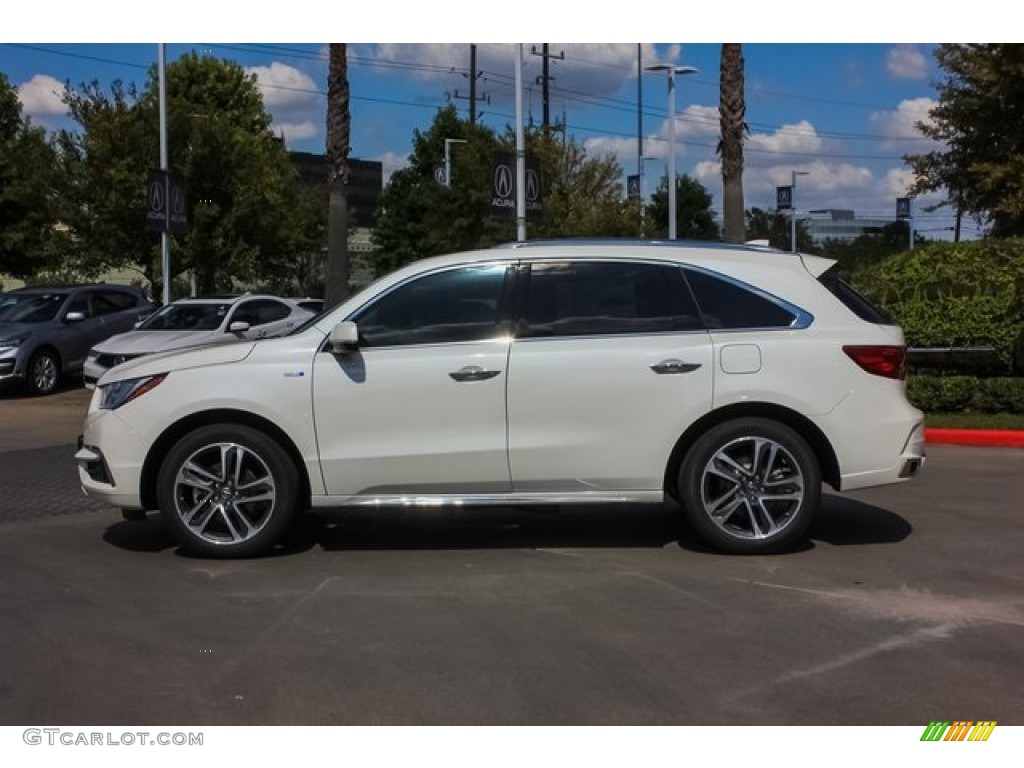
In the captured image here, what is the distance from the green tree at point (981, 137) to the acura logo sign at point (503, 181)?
671 cm

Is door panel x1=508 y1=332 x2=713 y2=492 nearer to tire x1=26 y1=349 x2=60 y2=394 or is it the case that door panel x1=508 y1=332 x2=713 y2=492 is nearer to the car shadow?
the car shadow

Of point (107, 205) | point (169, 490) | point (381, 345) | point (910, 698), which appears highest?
point (107, 205)

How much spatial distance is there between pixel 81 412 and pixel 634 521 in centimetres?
1056

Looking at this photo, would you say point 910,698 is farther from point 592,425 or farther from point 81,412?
point 81,412

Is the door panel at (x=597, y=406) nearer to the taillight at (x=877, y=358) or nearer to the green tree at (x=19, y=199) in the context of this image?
the taillight at (x=877, y=358)

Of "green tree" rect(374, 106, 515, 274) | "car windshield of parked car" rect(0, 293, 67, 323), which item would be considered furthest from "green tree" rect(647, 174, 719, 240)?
"car windshield of parked car" rect(0, 293, 67, 323)

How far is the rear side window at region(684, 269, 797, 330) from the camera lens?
6422 millimetres

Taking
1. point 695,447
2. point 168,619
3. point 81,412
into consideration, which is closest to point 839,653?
point 695,447

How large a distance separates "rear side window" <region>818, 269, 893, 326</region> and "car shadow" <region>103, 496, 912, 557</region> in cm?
146

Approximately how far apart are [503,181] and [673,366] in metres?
10.9

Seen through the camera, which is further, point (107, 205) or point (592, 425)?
point (107, 205)

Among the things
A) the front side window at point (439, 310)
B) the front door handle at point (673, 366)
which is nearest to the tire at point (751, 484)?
the front door handle at point (673, 366)

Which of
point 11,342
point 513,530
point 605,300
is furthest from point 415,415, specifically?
point 11,342

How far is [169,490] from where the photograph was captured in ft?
20.7
